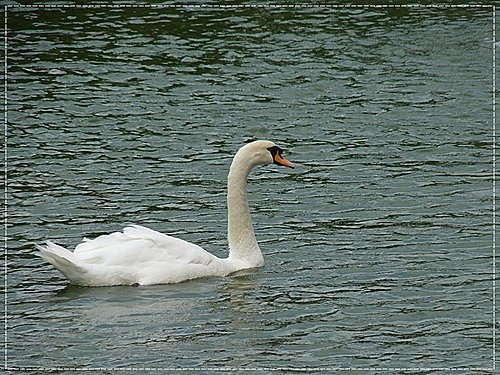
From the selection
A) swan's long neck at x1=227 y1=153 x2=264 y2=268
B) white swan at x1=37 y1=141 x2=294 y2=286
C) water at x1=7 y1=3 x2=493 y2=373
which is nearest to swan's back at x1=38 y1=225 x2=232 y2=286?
white swan at x1=37 y1=141 x2=294 y2=286

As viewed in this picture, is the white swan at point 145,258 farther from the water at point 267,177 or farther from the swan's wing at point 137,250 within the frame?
the water at point 267,177

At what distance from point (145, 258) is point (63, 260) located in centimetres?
80

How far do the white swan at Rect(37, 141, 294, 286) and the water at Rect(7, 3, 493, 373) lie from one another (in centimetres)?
14

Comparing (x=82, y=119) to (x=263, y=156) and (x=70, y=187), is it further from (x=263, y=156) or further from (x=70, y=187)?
(x=263, y=156)

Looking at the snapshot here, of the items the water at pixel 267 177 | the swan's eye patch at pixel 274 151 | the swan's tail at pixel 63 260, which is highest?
the swan's eye patch at pixel 274 151

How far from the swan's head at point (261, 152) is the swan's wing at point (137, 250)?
1.07 m

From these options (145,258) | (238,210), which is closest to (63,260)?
(145,258)

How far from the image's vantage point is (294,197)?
46.6 feet

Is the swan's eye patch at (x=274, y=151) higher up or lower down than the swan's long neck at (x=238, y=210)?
A: higher up

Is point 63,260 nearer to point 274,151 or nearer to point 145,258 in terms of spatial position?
point 145,258

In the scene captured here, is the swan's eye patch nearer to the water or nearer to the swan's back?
the water

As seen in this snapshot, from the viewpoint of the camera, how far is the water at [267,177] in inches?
400

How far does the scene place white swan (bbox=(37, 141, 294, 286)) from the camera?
11164mm

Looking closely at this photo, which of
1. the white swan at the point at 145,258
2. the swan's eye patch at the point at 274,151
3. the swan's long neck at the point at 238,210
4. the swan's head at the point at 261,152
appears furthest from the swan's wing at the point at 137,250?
the swan's eye patch at the point at 274,151
